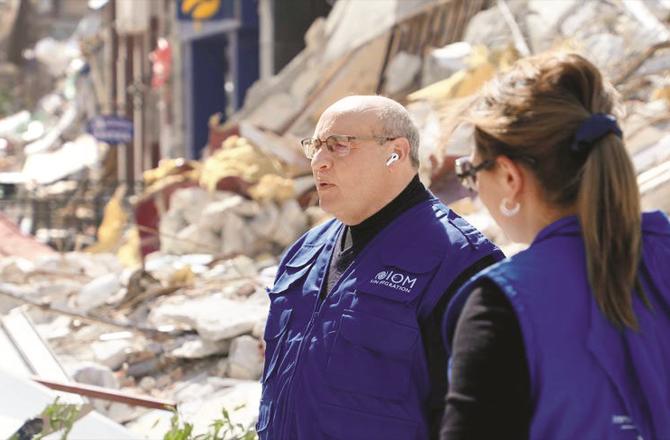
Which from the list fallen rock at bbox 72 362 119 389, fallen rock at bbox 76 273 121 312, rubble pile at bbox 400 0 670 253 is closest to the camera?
fallen rock at bbox 72 362 119 389

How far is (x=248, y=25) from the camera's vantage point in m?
17.3

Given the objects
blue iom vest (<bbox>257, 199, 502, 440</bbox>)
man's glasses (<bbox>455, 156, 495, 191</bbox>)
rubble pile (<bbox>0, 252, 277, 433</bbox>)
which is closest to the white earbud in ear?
blue iom vest (<bbox>257, 199, 502, 440</bbox>)

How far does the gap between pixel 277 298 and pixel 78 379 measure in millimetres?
3070

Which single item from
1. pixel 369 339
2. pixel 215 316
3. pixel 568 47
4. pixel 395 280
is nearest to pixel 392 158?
pixel 395 280

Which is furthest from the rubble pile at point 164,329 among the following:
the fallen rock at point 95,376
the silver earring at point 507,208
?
the silver earring at point 507,208

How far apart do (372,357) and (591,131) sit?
95cm

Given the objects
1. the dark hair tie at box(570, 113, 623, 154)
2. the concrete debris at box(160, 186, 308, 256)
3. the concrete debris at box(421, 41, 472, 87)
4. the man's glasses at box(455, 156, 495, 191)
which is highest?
the dark hair tie at box(570, 113, 623, 154)

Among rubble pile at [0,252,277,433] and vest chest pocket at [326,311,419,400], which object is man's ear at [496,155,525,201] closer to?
vest chest pocket at [326,311,419,400]

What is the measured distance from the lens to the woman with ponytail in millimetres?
1660

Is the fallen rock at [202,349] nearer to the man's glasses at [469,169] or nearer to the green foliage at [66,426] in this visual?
the green foliage at [66,426]

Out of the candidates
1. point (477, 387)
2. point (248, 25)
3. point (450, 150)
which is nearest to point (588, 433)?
point (477, 387)

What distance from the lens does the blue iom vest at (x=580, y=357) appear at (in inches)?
65.1

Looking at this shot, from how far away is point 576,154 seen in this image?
5.80 ft

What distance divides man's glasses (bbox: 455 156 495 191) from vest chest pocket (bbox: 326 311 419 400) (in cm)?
66
